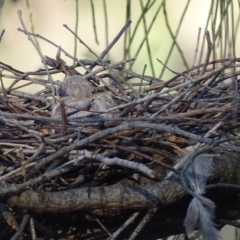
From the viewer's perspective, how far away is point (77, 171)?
3.37 ft

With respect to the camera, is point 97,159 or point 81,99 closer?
point 97,159

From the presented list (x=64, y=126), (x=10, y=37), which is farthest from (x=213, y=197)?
(x=10, y=37)

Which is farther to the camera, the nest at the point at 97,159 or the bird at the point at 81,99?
the bird at the point at 81,99

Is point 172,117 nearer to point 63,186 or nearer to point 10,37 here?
point 63,186

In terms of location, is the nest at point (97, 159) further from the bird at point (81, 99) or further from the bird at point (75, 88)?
the bird at point (75, 88)

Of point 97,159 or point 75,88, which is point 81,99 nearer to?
point 75,88

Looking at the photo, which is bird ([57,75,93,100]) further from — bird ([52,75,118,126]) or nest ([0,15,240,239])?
nest ([0,15,240,239])

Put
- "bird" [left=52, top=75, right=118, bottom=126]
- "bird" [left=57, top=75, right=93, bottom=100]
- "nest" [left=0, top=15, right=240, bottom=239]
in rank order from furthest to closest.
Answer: "bird" [left=57, top=75, right=93, bottom=100], "bird" [left=52, top=75, right=118, bottom=126], "nest" [left=0, top=15, right=240, bottom=239]

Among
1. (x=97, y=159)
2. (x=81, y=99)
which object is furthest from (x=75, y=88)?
(x=97, y=159)

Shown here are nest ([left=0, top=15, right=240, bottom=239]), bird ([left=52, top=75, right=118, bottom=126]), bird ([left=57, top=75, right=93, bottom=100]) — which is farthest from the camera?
bird ([left=57, top=75, right=93, bottom=100])

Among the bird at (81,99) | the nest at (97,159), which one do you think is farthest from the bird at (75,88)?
the nest at (97,159)

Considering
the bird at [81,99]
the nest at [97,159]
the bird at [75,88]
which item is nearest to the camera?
the nest at [97,159]

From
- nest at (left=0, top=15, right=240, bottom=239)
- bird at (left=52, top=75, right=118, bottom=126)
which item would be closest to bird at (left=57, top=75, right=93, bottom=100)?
bird at (left=52, top=75, right=118, bottom=126)

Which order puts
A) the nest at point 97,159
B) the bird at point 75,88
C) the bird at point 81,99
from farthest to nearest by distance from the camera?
the bird at point 75,88, the bird at point 81,99, the nest at point 97,159
